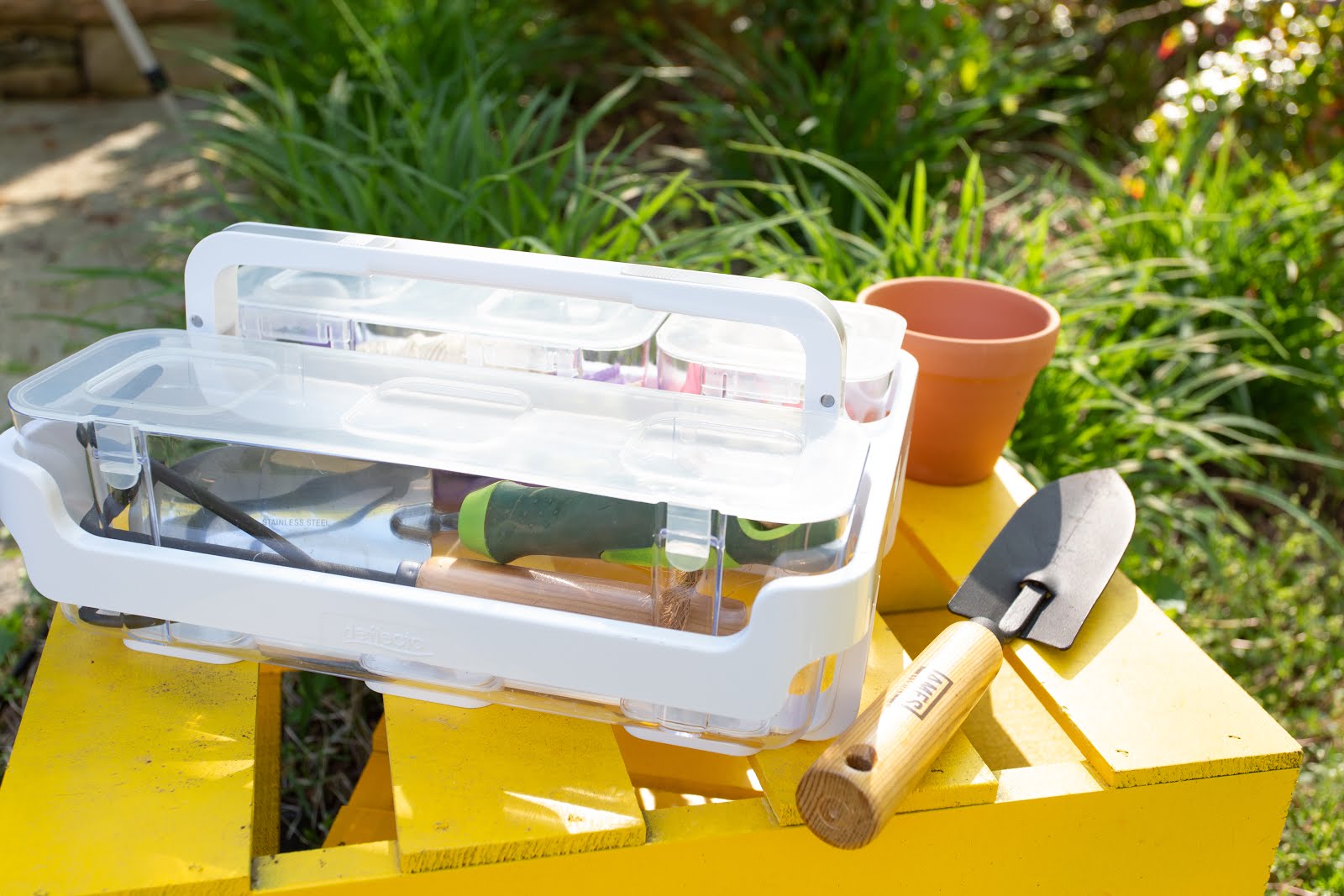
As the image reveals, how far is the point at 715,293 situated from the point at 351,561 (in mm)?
346

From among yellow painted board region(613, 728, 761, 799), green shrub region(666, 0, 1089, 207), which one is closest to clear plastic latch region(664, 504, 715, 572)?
yellow painted board region(613, 728, 761, 799)

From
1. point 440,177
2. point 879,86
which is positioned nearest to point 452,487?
point 440,177

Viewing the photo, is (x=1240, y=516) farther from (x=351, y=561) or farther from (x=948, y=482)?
(x=351, y=561)

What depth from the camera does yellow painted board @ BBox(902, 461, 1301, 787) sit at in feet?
2.76

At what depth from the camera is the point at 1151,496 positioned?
1.72m

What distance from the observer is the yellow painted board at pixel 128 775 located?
2.36ft

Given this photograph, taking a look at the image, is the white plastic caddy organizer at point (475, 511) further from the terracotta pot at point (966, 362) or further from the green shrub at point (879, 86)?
the green shrub at point (879, 86)

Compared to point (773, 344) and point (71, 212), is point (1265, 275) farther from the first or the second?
point (71, 212)

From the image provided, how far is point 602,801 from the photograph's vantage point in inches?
31.1

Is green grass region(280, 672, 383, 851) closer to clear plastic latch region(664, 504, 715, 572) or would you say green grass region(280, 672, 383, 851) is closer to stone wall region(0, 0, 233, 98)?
clear plastic latch region(664, 504, 715, 572)

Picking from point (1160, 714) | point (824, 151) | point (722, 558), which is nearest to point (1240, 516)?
point (824, 151)

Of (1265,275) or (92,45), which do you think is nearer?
(1265,275)

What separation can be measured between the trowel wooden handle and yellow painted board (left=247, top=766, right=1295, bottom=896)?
8 centimetres

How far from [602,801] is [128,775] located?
340 mm
